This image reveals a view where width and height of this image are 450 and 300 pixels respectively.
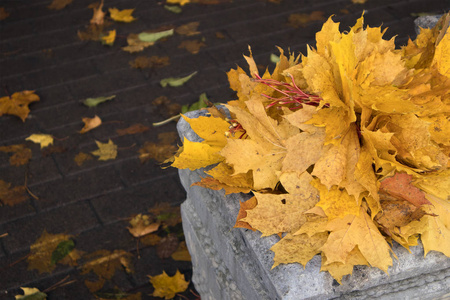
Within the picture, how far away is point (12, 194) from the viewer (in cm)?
270

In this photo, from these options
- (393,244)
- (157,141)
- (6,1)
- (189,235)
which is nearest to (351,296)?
(393,244)

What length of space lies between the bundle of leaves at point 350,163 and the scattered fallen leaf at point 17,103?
214cm

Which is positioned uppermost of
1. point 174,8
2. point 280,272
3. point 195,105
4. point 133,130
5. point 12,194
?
point 280,272

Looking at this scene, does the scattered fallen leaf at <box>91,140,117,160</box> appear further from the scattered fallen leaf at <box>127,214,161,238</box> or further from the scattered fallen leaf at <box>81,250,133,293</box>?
the scattered fallen leaf at <box>81,250,133,293</box>

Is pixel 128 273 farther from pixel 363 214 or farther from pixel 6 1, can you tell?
pixel 6 1

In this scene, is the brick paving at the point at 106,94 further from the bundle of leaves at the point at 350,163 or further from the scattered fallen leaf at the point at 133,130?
the bundle of leaves at the point at 350,163

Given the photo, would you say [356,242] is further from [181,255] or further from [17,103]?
[17,103]

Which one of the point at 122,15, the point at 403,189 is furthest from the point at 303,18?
the point at 403,189

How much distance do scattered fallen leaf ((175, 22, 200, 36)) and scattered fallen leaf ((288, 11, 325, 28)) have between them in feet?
2.18

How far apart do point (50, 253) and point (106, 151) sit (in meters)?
0.68

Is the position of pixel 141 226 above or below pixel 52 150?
below

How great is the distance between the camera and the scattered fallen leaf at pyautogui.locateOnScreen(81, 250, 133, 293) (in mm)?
2406

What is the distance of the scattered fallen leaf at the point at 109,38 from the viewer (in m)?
3.61

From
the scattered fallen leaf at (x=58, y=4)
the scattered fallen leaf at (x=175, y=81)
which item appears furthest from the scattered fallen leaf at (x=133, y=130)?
the scattered fallen leaf at (x=58, y=4)
